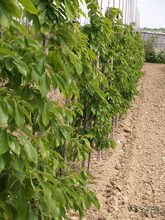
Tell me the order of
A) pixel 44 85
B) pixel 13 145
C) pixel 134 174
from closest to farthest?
pixel 13 145 < pixel 44 85 < pixel 134 174

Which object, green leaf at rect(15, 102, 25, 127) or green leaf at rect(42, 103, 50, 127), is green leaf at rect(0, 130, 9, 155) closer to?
green leaf at rect(15, 102, 25, 127)

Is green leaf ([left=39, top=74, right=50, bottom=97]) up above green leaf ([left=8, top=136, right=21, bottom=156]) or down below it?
above

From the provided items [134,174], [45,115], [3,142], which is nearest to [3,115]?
[3,142]

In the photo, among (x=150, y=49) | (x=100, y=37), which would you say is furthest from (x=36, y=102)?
(x=150, y=49)

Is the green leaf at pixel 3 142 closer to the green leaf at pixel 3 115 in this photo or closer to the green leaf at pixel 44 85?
the green leaf at pixel 3 115

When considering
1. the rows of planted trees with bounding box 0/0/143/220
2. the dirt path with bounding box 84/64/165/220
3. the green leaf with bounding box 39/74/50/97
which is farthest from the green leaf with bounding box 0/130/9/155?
the dirt path with bounding box 84/64/165/220

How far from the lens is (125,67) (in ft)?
20.7

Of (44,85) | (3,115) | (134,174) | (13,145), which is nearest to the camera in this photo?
(3,115)

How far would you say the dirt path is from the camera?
4.22 meters

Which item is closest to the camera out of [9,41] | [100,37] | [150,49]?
[9,41]

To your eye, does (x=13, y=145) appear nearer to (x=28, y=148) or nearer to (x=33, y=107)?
(x=28, y=148)

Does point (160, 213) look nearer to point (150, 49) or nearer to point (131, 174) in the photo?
point (131, 174)

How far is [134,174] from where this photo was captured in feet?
17.8

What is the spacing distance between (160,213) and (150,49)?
2282 cm
